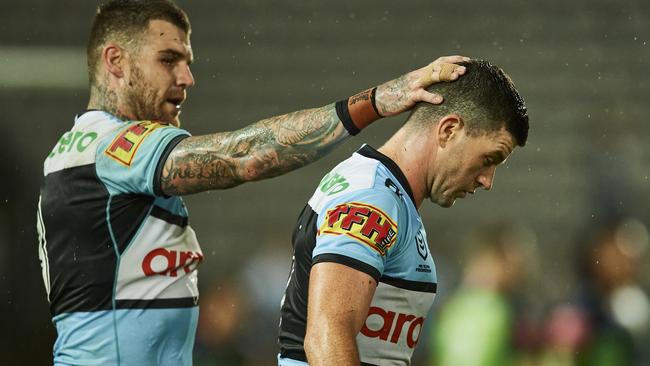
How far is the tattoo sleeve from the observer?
3803 millimetres

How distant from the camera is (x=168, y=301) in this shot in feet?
13.3

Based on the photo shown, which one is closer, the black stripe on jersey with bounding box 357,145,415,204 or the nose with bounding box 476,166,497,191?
the black stripe on jersey with bounding box 357,145,415,204

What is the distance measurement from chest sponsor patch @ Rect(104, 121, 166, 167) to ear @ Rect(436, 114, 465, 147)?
3.75 feet

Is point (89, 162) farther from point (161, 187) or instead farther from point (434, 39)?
point (434, 39)

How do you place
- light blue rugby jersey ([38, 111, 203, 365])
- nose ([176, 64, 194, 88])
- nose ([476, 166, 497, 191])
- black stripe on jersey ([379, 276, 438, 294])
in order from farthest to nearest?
nose ([176, 64, 194, 88]), light blue rugby jersey ([38, 111, 203, 365]), nose ([476, 166, 497, 191]), black stripe on jersey ([379, 276, 438, 294])

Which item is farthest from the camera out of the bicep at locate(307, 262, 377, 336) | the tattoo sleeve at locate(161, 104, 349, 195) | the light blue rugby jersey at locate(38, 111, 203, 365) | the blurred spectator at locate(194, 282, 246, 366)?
the blurred spectator at locate(194, 282, 246, 366)

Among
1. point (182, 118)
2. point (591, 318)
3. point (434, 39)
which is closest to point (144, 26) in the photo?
point (591, 318)

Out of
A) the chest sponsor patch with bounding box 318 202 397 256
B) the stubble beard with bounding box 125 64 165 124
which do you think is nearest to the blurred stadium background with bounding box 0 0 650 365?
the stubble beard with bounding box 125 64 165 124

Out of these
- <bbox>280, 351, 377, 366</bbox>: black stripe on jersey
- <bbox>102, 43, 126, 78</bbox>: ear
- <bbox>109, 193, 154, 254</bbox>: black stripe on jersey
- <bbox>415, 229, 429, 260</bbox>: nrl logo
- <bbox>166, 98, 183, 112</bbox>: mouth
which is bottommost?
<bbox>280, 351, 377, 366</bbox>: black stripe on jersey

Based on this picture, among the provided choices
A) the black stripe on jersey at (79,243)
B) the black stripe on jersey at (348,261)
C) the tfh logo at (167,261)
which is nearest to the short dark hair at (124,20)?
the black stripe on jersey at (79,243)

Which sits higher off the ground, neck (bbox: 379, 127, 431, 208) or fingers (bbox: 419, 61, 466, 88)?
fingers (bbox: 419, 61, 466, 88)

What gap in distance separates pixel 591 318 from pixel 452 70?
443 centimetres

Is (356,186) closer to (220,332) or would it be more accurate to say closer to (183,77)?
(183,77)

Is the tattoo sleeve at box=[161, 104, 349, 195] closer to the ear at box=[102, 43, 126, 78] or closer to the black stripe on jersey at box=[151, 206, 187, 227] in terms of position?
the black stripe on jersey at box=[151, 206, 187, 227]
